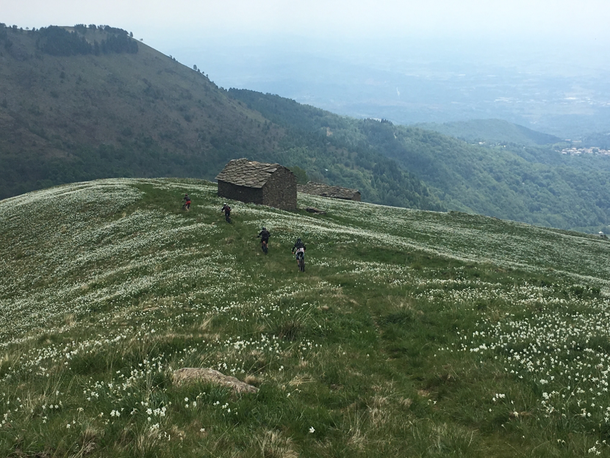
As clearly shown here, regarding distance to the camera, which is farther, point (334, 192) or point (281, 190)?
point (334, 192)

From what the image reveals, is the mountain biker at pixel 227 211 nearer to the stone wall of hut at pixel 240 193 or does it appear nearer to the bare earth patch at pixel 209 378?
the stone wall of hut at pixel 240 193

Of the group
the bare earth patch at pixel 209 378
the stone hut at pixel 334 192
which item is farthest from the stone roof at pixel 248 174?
the bare earth patch at pixel 209 378

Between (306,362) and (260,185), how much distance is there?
42.0 metres

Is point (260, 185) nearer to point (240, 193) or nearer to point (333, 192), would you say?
point (240, 193)

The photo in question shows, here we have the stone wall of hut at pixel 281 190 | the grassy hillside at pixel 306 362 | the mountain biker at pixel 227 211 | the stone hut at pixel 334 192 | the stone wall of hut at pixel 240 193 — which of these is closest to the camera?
the grassy hillside at pixel 306 362

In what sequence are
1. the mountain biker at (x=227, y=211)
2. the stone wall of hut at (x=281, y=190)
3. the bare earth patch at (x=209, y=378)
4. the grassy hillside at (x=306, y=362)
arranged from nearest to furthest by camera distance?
the grassy hillside at (x=306, y=362)
the bare earth patch at (x=209, y=378)
the mountain biker at (x=227, y=211)
the stone wall of hut at (x=281, y=190)

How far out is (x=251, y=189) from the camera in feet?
170

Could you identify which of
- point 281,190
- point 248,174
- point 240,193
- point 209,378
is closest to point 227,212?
point 240,193

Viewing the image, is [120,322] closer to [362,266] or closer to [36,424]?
[36,424]

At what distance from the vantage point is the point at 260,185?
2002 inches

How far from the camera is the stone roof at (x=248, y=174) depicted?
51.9 m

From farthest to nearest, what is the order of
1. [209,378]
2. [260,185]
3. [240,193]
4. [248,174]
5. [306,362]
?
[248,174], [240,193], [260,185], [306,362], [209,378]

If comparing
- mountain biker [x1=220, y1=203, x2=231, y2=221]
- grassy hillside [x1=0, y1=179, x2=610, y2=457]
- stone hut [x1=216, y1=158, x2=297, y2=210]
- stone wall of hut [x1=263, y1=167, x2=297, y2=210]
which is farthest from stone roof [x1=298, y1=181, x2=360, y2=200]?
grassy hillside [x1=0, y1=179, x2=610, y2=457]

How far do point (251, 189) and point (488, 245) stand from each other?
97.7 feet
